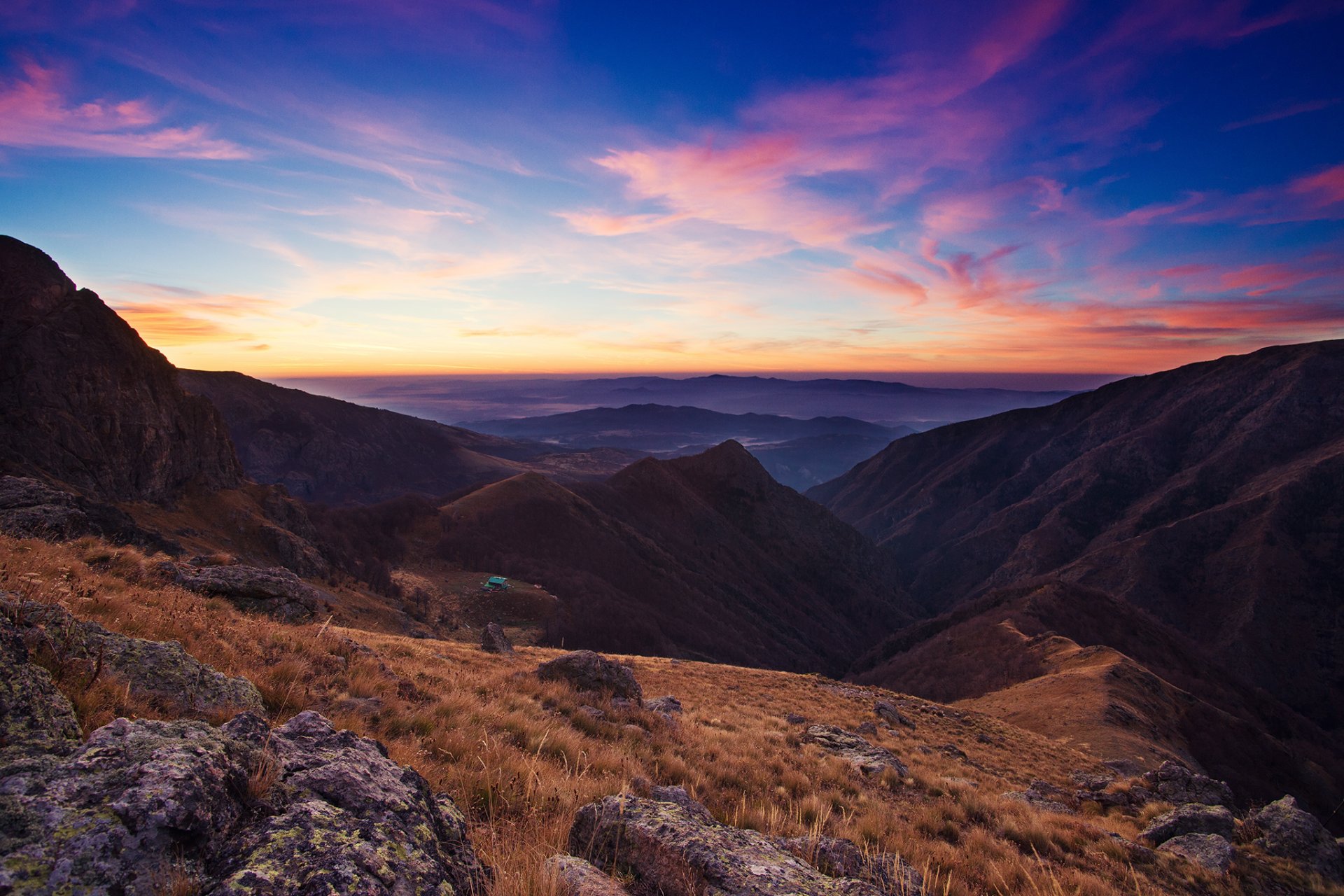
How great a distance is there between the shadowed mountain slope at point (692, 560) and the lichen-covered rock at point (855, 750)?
31.2 meters

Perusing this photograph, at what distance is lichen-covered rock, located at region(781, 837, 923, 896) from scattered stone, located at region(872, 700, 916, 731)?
19.4m

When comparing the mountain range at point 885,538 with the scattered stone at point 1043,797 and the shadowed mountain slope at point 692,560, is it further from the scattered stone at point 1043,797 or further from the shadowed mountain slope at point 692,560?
the scattered stone at point 1043,797

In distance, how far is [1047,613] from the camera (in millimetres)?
67375

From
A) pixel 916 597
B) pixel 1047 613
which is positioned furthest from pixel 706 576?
pixel 916 597

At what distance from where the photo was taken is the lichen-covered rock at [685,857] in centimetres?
334

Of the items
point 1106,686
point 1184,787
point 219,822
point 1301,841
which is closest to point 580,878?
point 219,822

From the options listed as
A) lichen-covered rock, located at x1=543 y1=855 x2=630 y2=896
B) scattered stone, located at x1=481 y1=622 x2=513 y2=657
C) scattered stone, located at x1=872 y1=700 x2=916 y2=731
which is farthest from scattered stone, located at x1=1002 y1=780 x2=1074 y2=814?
scattered stone, located at x1=481 y1=622 x2=513 y2=657

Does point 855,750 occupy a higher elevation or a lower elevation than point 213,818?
lower

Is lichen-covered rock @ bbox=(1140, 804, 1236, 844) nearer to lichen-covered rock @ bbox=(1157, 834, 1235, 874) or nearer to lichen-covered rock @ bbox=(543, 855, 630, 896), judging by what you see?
lichen-covered rock @ bbox=(1157, 834, 1235, 874)

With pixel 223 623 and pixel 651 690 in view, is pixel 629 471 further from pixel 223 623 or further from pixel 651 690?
pixel 223 623

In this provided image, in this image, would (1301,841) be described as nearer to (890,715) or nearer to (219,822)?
(890,715)

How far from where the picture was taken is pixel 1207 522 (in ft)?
376

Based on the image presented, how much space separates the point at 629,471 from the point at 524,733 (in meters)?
122

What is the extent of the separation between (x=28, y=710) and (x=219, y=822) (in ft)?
4.41
